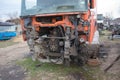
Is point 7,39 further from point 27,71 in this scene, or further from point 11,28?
point 27,71

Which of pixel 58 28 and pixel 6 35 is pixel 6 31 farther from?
pixel 58 28

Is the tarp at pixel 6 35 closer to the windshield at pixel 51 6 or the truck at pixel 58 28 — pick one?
the truck at pixel 58 28

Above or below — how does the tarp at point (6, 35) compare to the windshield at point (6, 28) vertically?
below

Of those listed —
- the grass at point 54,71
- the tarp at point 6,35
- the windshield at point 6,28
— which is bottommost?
the grass at point 54,71

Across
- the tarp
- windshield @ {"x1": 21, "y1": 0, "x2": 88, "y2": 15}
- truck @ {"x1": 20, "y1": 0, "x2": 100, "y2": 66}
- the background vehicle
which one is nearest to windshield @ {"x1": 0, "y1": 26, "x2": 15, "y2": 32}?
the background vehicle

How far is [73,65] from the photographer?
26.9 feet

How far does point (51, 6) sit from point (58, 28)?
804mm

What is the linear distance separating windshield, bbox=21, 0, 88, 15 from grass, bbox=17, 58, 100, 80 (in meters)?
2.07

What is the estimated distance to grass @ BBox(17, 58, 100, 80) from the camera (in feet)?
22.9

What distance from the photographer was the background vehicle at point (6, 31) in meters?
19.3

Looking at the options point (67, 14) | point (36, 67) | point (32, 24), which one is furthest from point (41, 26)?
point (36, 67)

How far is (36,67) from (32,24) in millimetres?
1659

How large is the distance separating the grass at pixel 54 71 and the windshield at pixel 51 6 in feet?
6.78

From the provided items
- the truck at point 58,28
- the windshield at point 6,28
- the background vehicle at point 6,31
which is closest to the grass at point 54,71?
the truck at point 58,28
